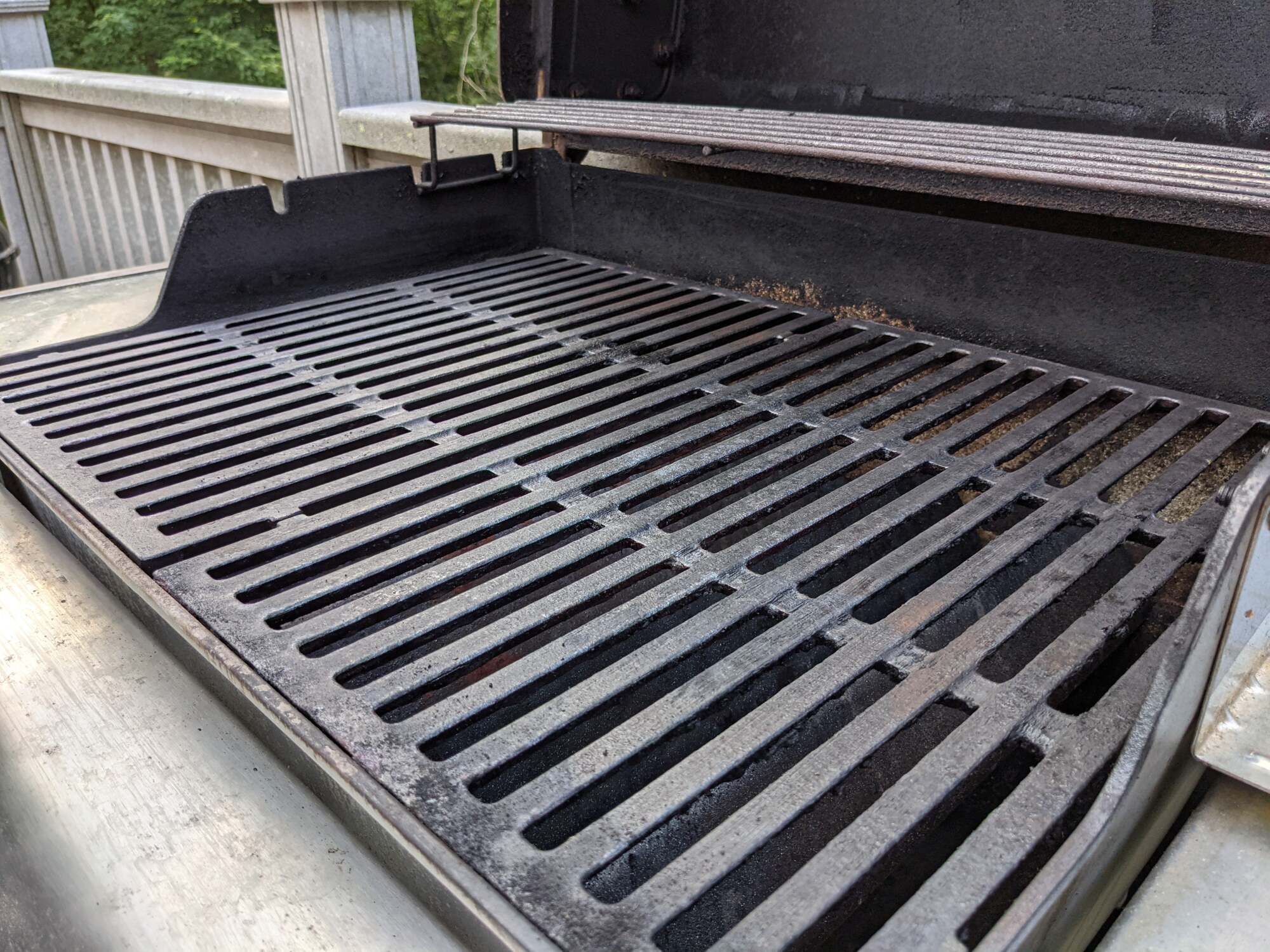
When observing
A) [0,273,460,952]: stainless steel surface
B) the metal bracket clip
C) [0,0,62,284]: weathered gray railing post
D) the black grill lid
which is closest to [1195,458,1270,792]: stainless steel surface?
[0,273,460,952]: stainless steel surface

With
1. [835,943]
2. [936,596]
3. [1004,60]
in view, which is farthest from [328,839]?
[1004,60]

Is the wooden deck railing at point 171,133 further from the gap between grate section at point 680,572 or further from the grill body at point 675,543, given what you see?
the gap between grate section at point 680,572

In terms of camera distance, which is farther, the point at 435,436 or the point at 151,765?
the point at 435,436

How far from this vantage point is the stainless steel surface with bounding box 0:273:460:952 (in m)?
0.60

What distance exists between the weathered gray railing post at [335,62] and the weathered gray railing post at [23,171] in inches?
86.6

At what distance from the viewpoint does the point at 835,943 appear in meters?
0.75

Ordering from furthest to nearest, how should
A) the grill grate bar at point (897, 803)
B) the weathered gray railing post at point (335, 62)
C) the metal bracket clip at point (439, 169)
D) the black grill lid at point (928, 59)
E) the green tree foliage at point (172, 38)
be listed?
the green tree foliage at point (172, 38) → the weathered gray railing post at point (335, 62) → the metal bracket clip at point (439, 169) → the black grill lid at point (928, 59) → the grill grate bar at point (897, 803)

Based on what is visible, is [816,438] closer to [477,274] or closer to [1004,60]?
[1004,60]

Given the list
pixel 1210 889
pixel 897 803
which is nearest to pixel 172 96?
pixel 897 803

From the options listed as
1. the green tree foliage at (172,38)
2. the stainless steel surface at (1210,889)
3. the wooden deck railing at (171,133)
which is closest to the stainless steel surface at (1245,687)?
the stainless steel surface at (1210,889)

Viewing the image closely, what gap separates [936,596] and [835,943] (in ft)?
0.94

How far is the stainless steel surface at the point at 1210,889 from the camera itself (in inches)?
21.9

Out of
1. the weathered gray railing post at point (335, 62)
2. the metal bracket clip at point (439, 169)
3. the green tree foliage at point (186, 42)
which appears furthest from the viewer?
the green tree foliage at point (186, 42)

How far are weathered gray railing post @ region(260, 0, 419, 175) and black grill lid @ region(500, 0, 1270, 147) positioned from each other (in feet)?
2.85
